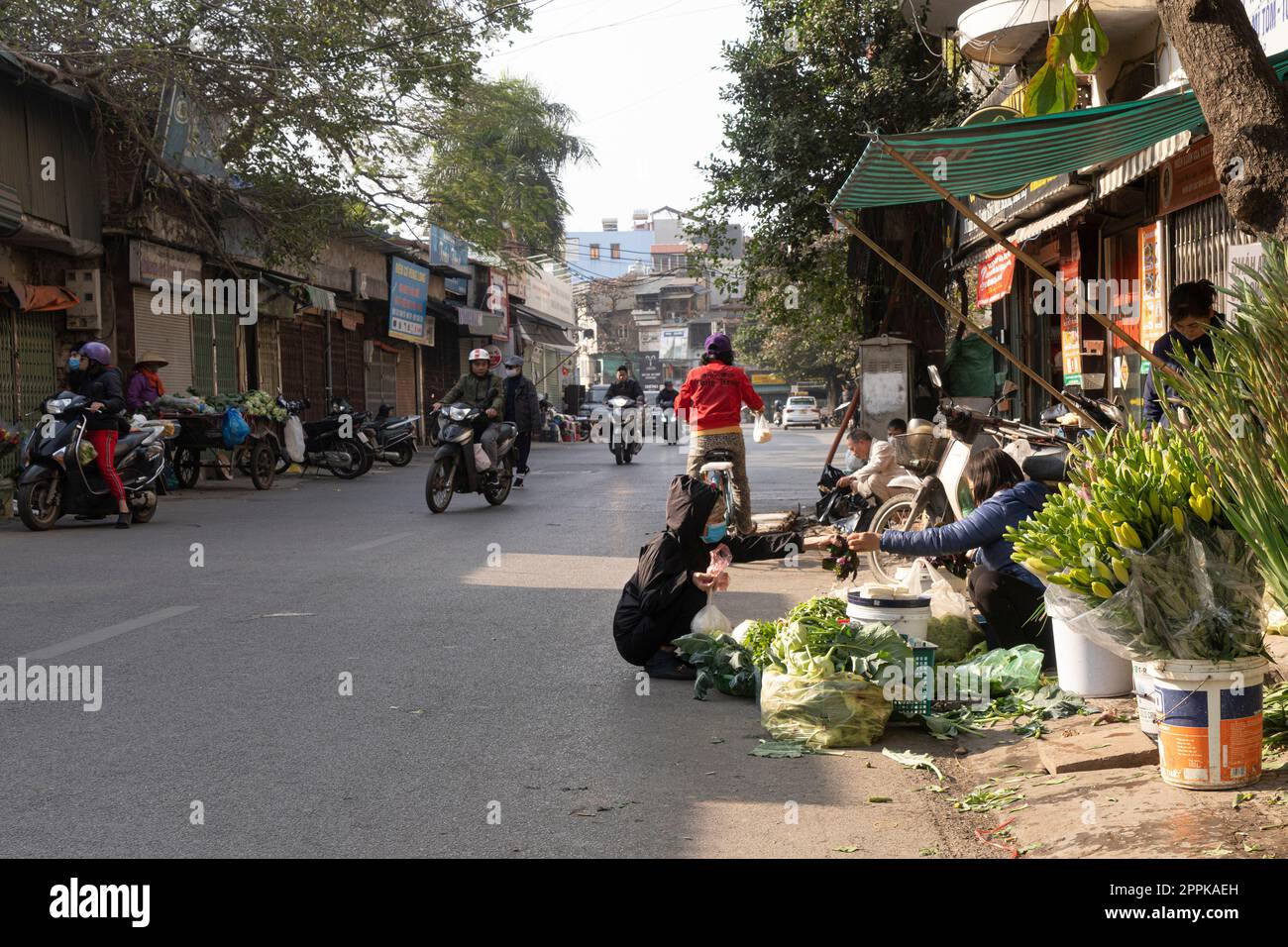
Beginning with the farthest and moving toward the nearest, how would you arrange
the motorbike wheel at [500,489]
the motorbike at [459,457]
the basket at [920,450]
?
the motorbike wheel at [500,489], the motorbike at [459,457], the basket at [920,450]

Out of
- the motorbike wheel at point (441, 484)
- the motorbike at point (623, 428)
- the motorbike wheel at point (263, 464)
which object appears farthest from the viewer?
the motorbike at point (623, 428)

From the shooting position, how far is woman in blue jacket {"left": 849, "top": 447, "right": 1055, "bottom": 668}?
6008 mm

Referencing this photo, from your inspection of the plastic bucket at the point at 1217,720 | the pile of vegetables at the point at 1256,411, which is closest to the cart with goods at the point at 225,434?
the plastic bucket at the point at 1217,720

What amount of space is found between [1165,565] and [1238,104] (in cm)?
178

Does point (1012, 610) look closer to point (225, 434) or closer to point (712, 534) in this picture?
point (712, 534)

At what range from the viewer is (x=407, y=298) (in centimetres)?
3397

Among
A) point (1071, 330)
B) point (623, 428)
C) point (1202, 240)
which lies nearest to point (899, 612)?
point (1202, 240)

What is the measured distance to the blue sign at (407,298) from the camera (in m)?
32.7
